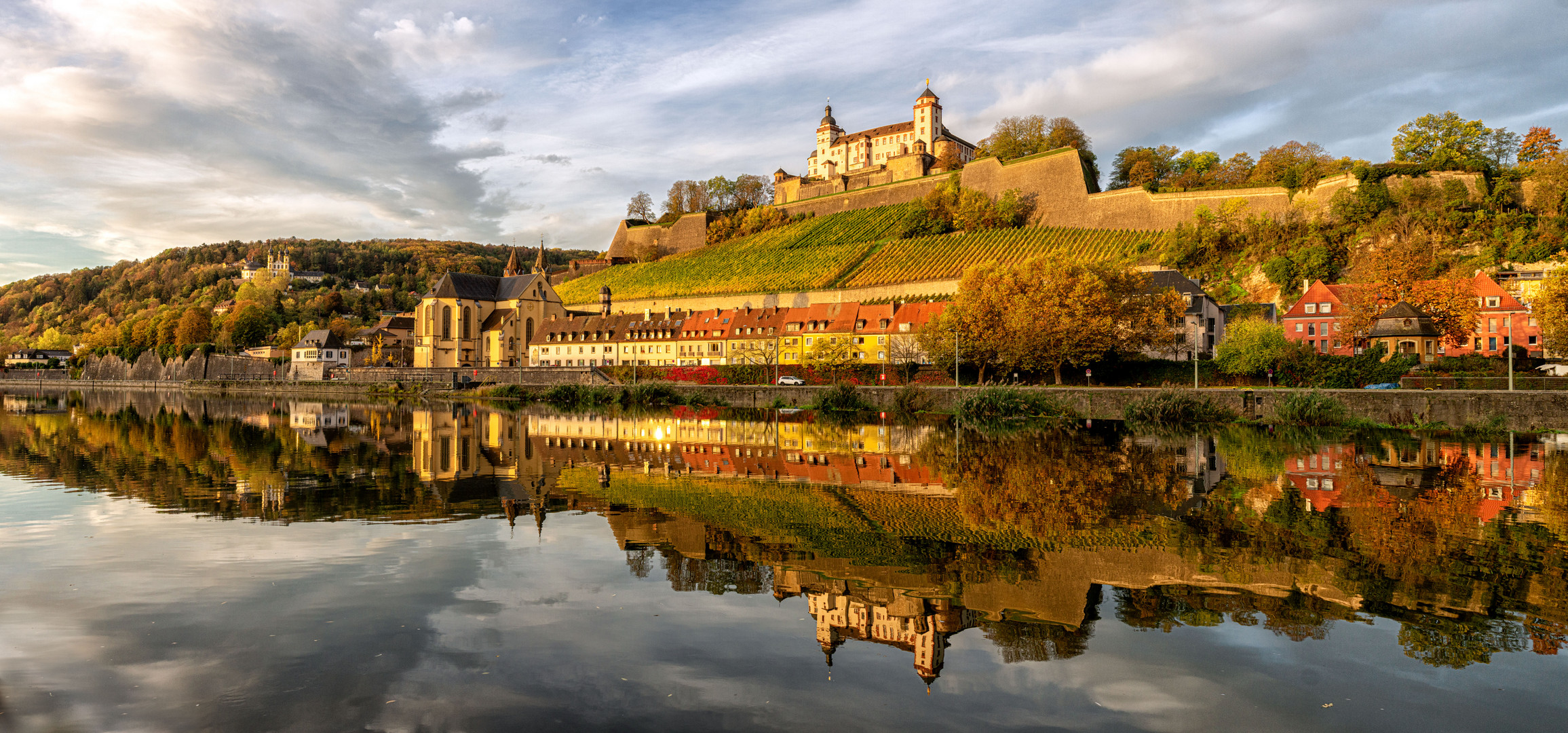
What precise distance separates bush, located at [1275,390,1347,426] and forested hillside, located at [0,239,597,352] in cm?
11726

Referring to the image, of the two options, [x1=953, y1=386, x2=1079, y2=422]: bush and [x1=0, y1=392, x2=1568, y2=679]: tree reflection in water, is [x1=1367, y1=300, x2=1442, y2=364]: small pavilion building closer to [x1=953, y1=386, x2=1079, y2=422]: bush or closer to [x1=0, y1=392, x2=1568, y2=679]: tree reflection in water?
[x1=0, y1=392, x2=1568, y2=679]: tree reflection in water

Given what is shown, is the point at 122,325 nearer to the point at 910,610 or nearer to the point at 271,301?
the point at 271,301

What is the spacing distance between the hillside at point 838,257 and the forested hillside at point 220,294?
162 feet

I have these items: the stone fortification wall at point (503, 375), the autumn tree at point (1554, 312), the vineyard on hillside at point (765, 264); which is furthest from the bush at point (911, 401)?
the vineyard on hillside at point (765, 264)

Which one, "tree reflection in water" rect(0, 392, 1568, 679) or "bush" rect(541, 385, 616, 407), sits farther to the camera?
"bush" rect(541, 385, 616, 407)

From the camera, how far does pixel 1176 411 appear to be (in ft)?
115

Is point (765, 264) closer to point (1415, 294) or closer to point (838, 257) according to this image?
point (838, 257)

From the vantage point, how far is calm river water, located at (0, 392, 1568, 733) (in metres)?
5.83

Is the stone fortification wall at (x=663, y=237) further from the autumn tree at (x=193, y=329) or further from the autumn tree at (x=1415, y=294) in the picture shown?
the autumn tree at (x=1415, y=294)

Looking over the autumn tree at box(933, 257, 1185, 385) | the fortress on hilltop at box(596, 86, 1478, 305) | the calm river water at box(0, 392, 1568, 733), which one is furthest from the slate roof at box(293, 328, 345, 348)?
the calm river water at box(0, 392, 1568, 733)

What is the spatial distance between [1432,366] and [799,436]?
33338mm

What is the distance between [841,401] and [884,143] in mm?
85521

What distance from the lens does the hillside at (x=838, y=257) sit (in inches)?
2904

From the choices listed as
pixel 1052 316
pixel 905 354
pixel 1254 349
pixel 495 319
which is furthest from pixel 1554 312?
pixel 495 319
